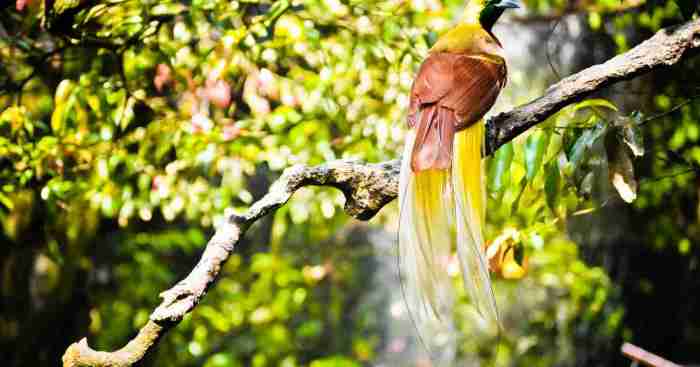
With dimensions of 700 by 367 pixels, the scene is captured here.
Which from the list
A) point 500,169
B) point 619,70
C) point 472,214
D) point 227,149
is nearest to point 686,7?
point 619,70

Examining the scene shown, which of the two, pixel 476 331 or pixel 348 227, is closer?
pixel 476 331

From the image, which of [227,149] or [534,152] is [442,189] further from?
[227,149]

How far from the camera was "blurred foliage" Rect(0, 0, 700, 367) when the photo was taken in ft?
5.85

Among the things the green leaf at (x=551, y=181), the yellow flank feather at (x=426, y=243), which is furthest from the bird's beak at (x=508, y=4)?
the yellow flank feather at (x=426, y=243)

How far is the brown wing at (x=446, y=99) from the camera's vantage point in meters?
1.28

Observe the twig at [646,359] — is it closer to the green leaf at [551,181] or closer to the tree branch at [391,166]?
the green leaf at [551,181]

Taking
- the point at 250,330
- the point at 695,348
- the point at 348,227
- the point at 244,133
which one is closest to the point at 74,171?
the point at 244,133

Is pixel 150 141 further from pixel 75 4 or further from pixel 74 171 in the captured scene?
pixel 75 4

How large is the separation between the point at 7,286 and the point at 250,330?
1.28 metres

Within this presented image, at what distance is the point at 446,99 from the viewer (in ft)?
4.41

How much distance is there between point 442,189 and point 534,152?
268mm

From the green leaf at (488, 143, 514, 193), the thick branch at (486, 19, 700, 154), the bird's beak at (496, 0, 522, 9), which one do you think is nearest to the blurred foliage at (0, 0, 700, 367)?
the green leaf at (488, 143, 514, 193)

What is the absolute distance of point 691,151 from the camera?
8.21 ft

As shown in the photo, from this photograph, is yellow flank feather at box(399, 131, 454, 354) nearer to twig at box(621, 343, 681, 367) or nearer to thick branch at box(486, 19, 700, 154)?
thick branch at box(486, 19, 700, 154)
